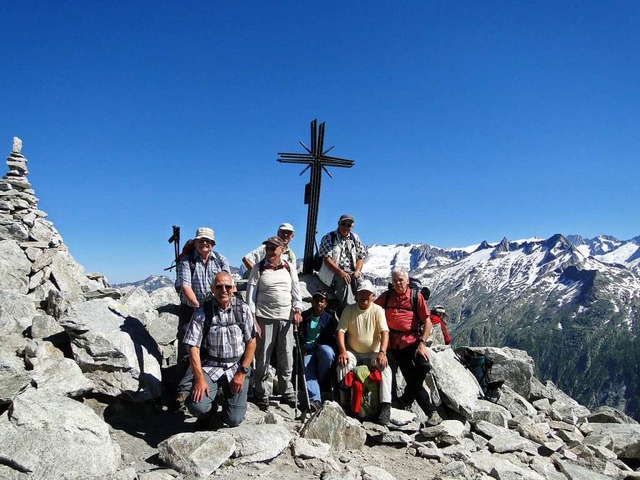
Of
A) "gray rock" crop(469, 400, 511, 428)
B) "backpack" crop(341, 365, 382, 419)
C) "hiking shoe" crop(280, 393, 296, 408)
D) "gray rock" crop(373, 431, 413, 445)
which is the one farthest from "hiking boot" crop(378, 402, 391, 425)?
"gray rock" crop(469, 400, 511, 428)

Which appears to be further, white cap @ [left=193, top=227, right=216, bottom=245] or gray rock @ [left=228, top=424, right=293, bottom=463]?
white cap @ [left=193, top=227, right=216, bottom=245]

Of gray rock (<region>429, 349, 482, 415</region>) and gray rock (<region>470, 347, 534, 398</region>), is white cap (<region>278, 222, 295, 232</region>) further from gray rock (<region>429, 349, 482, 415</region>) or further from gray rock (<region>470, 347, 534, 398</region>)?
gray rock (<region>470, 347, 534, 398</region>)

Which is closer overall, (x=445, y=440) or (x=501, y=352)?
(x=445, y=440)

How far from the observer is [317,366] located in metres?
9.98

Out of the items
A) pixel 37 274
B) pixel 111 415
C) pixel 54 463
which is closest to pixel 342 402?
pixel 111 415

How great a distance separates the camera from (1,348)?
847 centimetres

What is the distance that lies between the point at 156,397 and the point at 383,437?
16.4 ft

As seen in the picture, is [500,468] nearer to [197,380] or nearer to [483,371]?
[483,371]

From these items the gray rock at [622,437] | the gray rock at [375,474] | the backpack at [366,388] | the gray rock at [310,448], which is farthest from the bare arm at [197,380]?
the gray rock at [622,437]

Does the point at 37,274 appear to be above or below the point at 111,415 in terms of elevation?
above

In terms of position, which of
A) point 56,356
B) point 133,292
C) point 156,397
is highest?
point 133,292

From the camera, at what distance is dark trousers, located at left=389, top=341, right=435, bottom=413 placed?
10180 mm

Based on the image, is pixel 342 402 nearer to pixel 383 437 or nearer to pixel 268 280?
pixel 383 437

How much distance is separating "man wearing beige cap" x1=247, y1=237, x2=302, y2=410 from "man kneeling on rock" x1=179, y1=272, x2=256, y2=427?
0.79 m
